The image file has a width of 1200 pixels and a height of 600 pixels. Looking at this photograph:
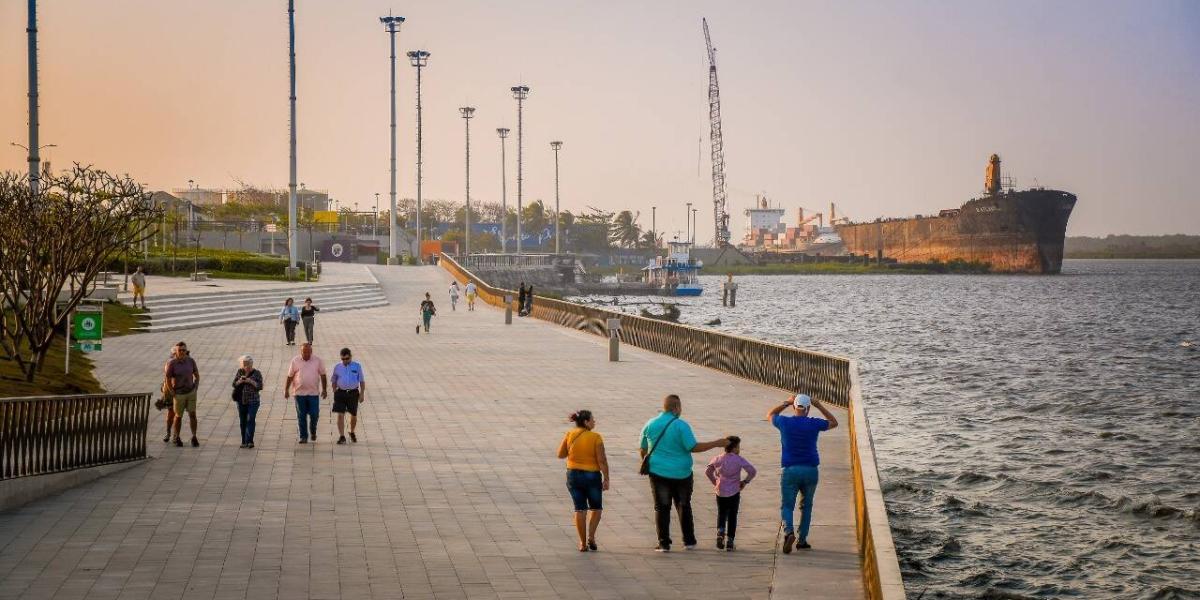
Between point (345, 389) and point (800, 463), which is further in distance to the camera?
point (345, 389)

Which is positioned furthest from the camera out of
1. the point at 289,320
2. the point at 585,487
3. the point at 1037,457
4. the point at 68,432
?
the point at 289,320

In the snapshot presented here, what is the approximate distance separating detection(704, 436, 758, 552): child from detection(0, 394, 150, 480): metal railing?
769 cm

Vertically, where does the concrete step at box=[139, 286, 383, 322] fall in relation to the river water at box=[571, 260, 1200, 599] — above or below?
above

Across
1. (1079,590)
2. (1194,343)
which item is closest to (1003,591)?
(1079,590)

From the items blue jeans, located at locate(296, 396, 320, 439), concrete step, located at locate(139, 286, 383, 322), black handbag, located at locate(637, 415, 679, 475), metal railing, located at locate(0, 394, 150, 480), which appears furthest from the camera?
concrete step, located at locate(139, 286, 383, 322)

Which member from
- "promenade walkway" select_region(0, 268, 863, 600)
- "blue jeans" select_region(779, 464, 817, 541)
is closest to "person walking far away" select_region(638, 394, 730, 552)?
"promenade walkway" select_region(0, 268, 863, 600)

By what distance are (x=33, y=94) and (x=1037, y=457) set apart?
2539 cm

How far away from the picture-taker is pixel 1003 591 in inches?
687

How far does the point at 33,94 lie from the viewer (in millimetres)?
33312

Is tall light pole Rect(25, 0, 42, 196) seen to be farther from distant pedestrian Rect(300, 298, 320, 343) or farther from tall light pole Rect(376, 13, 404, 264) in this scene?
tall light pole Rect(376, 13, 404, 264)

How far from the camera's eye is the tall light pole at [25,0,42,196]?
30.7 meters

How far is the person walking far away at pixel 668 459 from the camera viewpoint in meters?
12.3

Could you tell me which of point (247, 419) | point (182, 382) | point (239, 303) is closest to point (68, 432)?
point (182, 382)

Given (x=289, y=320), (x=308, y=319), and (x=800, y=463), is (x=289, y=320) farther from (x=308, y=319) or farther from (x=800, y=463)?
(x=800, y=463)
